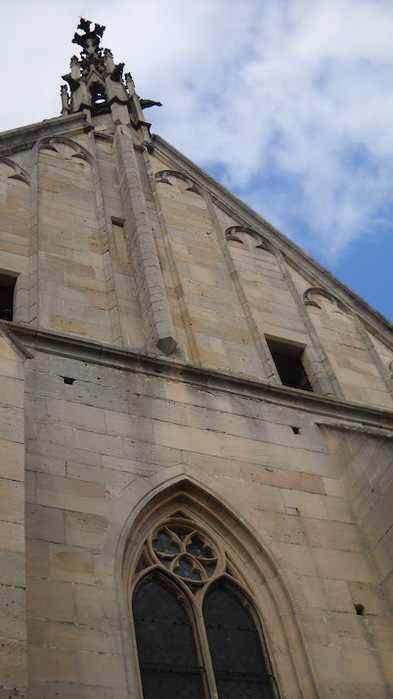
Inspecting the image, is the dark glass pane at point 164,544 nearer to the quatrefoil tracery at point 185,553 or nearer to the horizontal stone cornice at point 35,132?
the quatrefoil tracery at point 185,553

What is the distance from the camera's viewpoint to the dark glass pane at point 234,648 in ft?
27.3

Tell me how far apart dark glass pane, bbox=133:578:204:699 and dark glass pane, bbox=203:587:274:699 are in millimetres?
231

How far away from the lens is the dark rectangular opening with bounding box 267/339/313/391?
13.2 metres

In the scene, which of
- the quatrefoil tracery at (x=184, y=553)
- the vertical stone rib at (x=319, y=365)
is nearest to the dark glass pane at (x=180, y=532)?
the quatrefoil tracery at (x=184, y=553)

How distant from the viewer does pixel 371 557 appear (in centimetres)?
981

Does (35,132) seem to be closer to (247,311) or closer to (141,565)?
(247,311)

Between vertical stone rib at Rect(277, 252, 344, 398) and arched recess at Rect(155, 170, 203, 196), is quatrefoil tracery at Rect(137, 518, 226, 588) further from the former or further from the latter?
arched recess at Rect(155, 170, 203, 196)

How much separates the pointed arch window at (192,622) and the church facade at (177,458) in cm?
2

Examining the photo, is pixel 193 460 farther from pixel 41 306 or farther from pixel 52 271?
pixel 52 271

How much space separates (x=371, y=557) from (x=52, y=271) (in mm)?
5485

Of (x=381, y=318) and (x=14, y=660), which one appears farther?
(x=381, y=318)

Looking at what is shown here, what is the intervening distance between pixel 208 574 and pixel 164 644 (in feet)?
3.23

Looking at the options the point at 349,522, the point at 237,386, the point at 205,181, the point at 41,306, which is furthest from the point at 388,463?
the point at 205,181

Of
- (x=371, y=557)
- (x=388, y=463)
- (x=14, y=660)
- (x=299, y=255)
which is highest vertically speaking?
(x=299, y=255)
